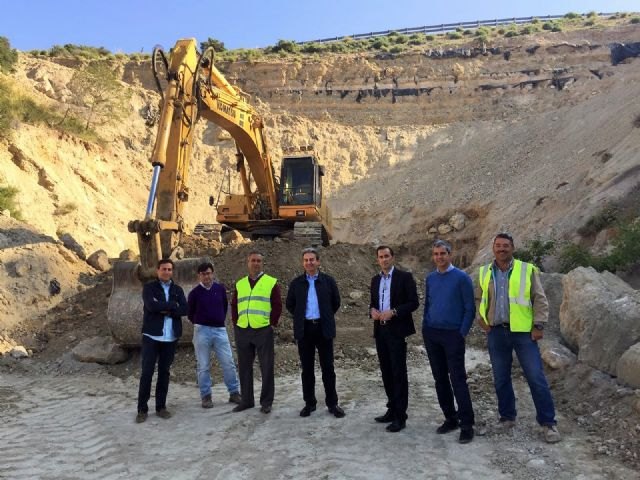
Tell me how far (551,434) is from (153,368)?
144 inches

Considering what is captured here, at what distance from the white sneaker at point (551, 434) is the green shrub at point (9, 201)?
12892 millimetres

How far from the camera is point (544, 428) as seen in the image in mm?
4512

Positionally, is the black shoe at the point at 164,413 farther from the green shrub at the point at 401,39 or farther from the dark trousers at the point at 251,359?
the green shrub at the point at 401,39

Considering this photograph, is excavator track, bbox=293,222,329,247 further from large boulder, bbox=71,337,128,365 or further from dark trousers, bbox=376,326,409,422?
dark trousers, bbox=376,326,409,422

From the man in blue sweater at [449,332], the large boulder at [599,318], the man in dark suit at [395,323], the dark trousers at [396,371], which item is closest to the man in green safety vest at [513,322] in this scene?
the man in blue sweater at [449,332]

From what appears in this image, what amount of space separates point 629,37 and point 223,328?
1272 inches

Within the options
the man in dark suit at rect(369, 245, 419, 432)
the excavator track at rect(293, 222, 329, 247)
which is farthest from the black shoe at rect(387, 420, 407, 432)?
the excavator track at rect(293, 222, 329, 247)

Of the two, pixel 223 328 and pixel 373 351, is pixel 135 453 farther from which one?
pixel 373 351

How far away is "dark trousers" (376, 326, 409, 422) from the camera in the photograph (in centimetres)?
494

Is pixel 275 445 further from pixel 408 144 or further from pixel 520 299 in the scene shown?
pixel 408 144

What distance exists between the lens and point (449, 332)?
4719mm

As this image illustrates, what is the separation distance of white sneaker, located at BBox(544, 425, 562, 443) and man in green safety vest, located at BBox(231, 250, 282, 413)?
8.29 ft

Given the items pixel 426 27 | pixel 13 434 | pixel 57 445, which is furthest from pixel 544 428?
pixel 426 27

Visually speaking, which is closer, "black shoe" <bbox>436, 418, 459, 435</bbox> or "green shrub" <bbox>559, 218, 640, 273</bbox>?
"black shoe" <bbox>436, 418, 459, 435</bbox>
